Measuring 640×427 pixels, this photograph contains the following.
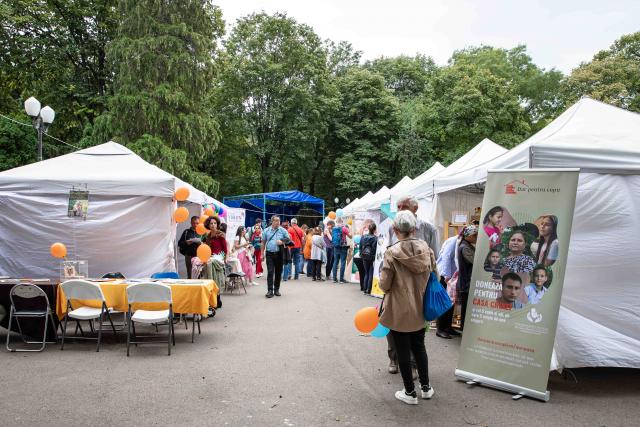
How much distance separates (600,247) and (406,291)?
2421mm

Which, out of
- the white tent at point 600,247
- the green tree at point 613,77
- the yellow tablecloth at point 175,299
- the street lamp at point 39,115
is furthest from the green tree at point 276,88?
the white tent at point 600,247

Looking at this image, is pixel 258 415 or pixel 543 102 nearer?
pixel 258 415

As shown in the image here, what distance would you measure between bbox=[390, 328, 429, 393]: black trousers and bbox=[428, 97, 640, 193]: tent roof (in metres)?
2.26

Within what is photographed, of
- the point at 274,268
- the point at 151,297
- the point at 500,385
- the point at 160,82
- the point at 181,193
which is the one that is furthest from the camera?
the point at 160,82

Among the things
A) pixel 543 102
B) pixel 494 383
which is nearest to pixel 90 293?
pixel 494 383

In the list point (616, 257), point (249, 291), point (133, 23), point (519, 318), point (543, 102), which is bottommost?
point (249, 291)

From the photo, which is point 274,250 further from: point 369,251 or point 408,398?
point 408,398

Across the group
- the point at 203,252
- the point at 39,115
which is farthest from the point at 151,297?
the point at 39,115

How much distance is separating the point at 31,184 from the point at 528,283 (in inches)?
329

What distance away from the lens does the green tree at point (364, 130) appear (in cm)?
3334

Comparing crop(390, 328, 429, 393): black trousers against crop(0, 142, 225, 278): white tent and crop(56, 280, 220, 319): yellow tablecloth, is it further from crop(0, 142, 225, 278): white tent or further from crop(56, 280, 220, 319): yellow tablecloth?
crop(0, 142, 225, 278): white tent

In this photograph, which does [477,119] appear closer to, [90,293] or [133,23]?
[133,23]

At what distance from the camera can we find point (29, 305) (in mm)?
6160

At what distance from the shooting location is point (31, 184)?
27.6ft
